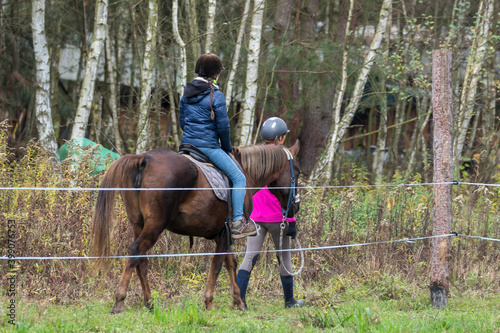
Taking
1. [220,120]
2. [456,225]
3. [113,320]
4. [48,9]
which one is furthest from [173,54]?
[113,320]

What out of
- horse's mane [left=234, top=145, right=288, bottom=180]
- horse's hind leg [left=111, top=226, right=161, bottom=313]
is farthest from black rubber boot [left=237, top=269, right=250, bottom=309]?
horse's hind leg [left=111, top=226, right=161, bottom=313]

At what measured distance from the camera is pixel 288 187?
627 centimetres

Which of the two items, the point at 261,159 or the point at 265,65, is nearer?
Result: the point at 261,159

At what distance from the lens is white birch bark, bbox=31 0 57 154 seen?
1139 centimetres

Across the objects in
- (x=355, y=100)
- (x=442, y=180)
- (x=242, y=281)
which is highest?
(x=355, y=100)

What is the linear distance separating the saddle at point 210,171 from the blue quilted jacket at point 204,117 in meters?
0.09

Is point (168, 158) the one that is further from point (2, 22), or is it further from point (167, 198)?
point (2, 22)

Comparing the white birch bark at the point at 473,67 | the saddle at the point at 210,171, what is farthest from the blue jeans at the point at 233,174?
the white birch bark at the point at 473,67

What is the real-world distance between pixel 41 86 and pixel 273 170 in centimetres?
685

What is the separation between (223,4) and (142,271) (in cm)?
1184

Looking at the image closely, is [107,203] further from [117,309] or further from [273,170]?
[273,170]

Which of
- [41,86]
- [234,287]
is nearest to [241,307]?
[234,287]

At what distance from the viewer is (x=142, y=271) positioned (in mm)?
5734

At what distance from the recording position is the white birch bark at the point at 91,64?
1081 centimetres
